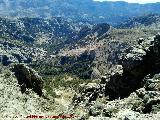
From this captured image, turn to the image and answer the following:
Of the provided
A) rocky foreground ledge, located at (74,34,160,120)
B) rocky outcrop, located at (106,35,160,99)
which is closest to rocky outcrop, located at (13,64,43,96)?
rocky foreground ledge, located at (74,34,160,120)

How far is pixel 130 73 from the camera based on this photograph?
62.4 metres

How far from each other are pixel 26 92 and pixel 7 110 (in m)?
17.6

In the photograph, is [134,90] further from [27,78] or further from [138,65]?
[27,78]

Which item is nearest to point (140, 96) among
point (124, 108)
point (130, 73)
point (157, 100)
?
point (124, 108)

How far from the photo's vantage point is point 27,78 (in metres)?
83.0

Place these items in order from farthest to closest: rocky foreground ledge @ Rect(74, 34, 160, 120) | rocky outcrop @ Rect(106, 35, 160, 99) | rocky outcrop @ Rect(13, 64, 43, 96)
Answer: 1. rocky outcrop @ Rect(13, 64, 43, 96)
2. rocky outcrop @ Rect(106, 35, 160, 99)
3. rocky foreground ledge @ Rect(74, 34, 160, 120)

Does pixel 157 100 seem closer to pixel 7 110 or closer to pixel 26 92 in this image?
pixel 7 110

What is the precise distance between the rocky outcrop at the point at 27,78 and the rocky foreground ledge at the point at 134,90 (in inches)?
400

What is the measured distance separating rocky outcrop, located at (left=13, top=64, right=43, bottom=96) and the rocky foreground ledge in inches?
400

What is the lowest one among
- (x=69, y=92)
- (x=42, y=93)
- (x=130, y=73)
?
(x=69, y=92)

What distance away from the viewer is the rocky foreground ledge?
38344 mm

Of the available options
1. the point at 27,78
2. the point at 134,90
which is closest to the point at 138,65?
the point at 134,90

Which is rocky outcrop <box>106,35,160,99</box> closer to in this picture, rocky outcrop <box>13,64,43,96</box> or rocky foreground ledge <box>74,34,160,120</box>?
rocky foreground ledge <box>74,34,160,120</box>

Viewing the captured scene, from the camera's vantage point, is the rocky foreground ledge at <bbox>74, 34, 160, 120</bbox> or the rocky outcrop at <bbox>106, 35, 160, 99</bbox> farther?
the rocky outcrop at <bbox>106, 35, 160, 99</bbox>
